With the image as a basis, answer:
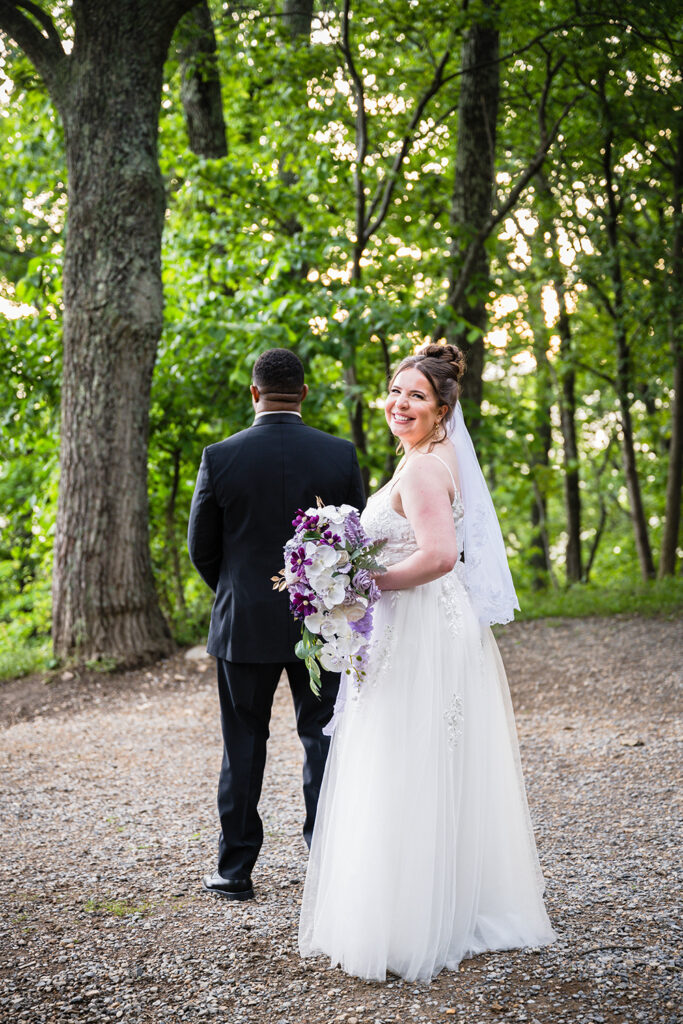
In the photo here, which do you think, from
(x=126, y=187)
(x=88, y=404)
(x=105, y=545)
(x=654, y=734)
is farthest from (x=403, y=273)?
(x=654, y=734)

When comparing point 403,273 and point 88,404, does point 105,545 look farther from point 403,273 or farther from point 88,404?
point 403,273

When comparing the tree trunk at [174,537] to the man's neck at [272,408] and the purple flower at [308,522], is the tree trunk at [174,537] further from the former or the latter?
the purple flower at [308,522]

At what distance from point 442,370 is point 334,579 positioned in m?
0.93

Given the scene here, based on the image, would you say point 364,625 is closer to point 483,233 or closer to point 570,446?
point 483,233

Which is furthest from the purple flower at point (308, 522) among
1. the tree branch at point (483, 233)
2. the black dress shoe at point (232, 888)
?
the tree branch at point (483, 233)

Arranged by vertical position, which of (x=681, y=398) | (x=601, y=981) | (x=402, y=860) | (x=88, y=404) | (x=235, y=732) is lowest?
(x=601, y=981)

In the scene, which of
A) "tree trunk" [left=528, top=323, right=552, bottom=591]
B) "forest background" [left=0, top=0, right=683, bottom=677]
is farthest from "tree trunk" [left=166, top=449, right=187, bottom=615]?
"tree trunk" [left=528, top=323, right=552, bottom=591]

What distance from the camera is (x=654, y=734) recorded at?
600cm

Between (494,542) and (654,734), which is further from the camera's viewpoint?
(654,734)

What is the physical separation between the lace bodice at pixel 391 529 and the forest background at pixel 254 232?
466cm

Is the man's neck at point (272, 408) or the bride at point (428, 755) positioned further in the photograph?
the man's neck at point (272, 408)

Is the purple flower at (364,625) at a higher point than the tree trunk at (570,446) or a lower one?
lower

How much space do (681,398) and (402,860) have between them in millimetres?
9949

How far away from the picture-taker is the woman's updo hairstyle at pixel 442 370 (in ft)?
10.5
